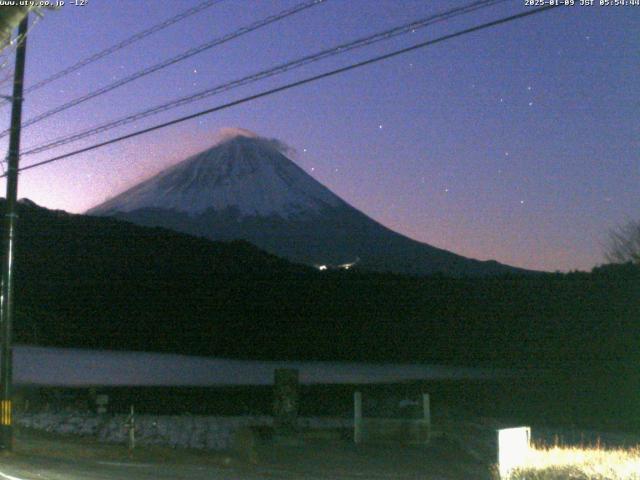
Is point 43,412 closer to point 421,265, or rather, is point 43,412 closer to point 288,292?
point 288,292

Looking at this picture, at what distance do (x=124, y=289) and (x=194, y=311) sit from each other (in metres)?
8.93

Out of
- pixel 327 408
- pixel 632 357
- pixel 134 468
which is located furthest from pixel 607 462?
pixel 632 357

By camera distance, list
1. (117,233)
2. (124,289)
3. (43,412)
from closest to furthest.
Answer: (43,412), (124,289), (117,233)

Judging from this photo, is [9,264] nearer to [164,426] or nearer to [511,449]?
[511,449]

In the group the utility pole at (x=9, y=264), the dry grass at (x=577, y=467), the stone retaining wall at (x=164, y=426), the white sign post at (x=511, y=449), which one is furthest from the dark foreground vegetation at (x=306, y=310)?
the utility pole at (x=9, y=264)

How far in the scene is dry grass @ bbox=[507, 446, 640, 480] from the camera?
36.3 ft

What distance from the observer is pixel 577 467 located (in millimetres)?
11750

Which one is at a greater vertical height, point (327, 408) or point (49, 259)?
point (49, 259)

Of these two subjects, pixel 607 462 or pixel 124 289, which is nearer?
pixel 607 462

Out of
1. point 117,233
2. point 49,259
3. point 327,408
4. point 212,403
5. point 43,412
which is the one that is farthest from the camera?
point 117,233

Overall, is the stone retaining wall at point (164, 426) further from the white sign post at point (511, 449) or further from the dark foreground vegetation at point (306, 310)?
the dark foreground vegetation at point (306, 310)

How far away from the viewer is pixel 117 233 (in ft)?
308

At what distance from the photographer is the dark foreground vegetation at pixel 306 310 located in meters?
51.0

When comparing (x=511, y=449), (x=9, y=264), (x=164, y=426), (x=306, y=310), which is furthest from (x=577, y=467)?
(x=306, y=310)
